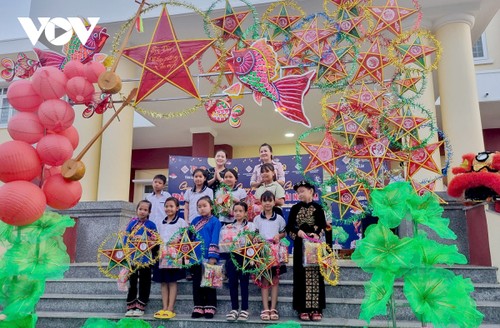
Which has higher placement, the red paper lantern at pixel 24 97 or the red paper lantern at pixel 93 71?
the red paper lantern at pixel 93 71

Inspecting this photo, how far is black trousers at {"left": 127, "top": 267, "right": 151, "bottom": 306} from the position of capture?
423cm

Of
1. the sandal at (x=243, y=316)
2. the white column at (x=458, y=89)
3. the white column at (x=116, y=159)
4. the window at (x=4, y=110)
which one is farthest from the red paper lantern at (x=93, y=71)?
the window at (x=4, y=110)

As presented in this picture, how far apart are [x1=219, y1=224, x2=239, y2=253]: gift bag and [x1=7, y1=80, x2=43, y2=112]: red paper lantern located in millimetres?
2011

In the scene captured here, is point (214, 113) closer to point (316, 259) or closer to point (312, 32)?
point (312, 32)

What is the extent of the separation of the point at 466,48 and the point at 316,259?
4653 millimetres

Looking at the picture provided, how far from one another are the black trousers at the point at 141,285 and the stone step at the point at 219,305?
0.74 feet

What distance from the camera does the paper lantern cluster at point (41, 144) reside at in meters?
2.56

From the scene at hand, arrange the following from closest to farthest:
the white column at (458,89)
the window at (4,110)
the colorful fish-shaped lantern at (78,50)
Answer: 1. the colorful fish-shaped lantern at (78,50)
2. the white column at (458,89)
3. the window at (4,110)

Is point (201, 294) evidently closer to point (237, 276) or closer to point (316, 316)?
point (237, 276)

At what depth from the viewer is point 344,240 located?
23.7 feet

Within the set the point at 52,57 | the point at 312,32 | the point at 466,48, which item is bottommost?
the point at 52,57

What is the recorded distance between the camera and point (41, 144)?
8.98ft

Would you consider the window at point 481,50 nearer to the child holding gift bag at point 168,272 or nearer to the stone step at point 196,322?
the stone step at point 196,322

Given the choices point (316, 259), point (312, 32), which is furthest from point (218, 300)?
point (312, 32)
